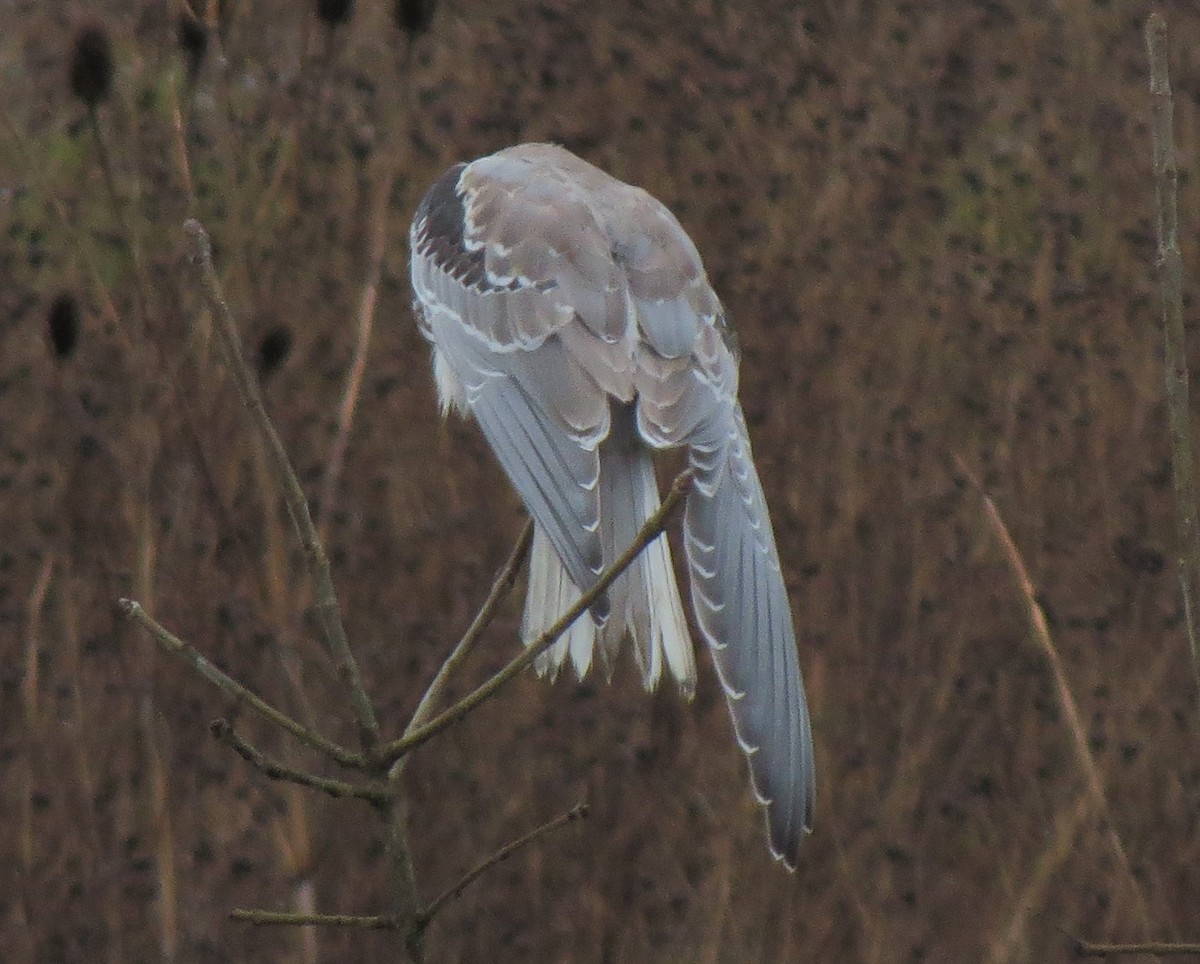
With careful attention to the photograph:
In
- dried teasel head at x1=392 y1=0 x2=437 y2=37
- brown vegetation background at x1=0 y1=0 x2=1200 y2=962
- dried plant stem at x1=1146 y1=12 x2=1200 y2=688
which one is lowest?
brown vegetation background at x1=0 y1=0 x2=1200 y2=962

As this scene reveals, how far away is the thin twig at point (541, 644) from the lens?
127 centimetres

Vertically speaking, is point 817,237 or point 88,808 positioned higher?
point 817,237

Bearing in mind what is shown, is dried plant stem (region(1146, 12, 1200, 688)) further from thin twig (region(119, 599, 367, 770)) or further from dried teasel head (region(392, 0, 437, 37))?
dried teasel head (region(392, 0, 437, 37))

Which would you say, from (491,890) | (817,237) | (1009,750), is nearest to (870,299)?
(817,237)

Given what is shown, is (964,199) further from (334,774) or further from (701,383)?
(701,383)

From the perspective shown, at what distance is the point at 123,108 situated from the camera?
13.4ft

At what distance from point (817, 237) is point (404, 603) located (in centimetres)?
138

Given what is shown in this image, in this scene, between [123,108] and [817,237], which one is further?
[817,237]

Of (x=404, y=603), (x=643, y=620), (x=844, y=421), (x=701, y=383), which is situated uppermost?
(x=701, y=383)

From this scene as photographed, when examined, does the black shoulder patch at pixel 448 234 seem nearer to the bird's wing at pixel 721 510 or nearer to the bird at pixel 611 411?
the bird at pixel 611 411

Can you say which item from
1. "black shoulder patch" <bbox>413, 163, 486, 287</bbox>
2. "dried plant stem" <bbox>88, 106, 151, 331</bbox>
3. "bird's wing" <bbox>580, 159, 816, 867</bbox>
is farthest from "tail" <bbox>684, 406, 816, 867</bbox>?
"dried plant stem" <bbox>88, 106, 151, 331</bbox>

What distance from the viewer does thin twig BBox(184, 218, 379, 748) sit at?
128 centimetres

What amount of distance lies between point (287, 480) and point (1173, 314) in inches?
25.8

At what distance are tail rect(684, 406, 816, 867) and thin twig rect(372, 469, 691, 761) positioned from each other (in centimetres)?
43
